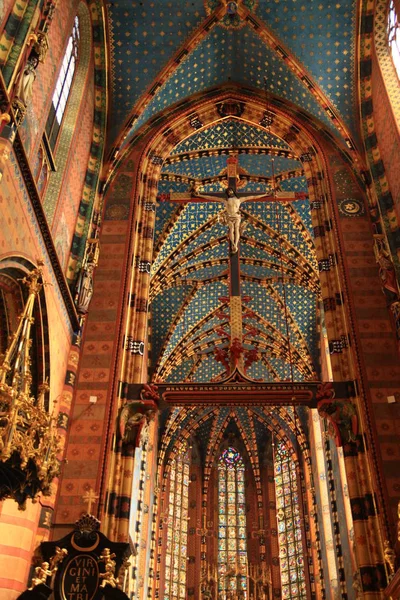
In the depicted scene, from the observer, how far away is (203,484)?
23469 millimetres

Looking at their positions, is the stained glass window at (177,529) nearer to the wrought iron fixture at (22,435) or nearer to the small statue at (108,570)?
the small statue at (108,570)

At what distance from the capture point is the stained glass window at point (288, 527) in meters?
20.4

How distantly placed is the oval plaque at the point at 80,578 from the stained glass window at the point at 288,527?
13.9 meters

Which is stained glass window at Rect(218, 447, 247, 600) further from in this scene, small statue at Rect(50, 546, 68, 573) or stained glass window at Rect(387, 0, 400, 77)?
stained glass window at Rect(387, 0, 400, 77)

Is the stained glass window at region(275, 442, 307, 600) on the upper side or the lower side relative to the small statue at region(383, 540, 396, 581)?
upper

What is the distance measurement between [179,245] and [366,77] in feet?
21.7

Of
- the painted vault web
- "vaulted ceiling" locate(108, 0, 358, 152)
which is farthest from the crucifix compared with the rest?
"vaulted ceiling" locate(108, 0, 358, 152)

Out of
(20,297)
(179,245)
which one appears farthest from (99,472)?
(179,245)

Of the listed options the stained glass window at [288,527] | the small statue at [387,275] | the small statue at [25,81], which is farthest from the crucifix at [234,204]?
the stained glass window at [288,527]

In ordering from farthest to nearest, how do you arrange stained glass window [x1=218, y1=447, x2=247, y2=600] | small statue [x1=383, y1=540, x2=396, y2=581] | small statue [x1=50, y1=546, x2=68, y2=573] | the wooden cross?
stained glass window [x1=218, y1=447, x2=247, y2=600]
the wooden cross
small statue [x1=383, y1=540, x2=396, y2=581]
small statue [x1=50, y1=546, x2=68, y2=573]

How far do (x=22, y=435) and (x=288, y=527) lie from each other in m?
17.1

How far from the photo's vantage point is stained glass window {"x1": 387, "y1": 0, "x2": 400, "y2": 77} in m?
12.3

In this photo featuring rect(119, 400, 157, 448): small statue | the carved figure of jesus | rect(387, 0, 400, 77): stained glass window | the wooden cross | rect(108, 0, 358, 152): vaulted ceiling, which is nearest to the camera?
the wooden cross

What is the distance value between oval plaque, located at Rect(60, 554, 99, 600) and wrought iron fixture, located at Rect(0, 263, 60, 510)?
147 cm
